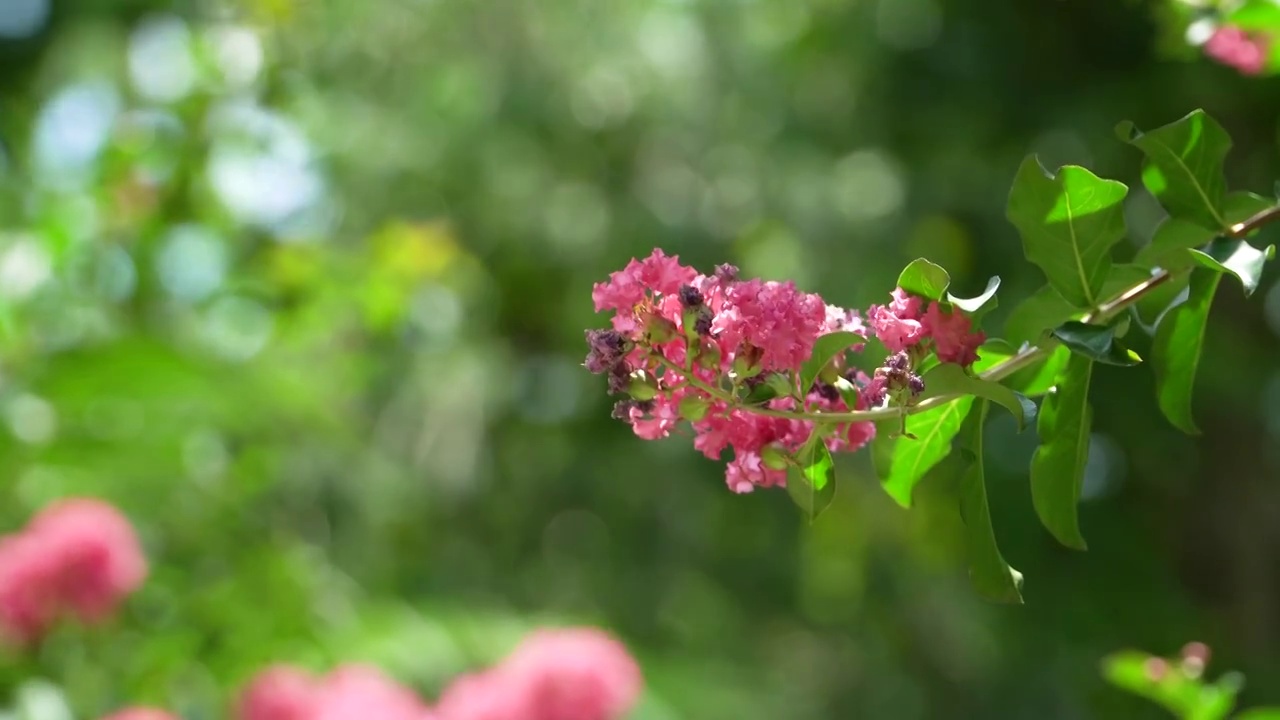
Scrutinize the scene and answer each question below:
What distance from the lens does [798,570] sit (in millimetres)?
3639

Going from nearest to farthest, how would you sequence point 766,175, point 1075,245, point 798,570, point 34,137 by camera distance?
1. point 1075,245
2. point 34,137
3. point 766,175
4. point 798,570

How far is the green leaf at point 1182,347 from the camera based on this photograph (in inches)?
21.8

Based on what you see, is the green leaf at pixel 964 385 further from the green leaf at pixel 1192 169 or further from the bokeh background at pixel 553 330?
the bokeh background at pixel 553 330

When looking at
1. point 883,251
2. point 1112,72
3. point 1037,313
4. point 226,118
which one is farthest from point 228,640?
point 1112,72

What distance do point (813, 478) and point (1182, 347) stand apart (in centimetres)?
18

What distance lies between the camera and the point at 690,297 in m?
0.50

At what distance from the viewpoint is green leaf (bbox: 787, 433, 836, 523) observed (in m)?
0.51

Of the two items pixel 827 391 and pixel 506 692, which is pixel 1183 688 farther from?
pixel 506 692

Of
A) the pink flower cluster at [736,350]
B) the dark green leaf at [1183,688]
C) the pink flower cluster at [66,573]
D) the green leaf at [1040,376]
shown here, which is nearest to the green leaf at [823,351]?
the pink flower cluster at [736,350]

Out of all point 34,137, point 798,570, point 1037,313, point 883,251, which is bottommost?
point 1037,313

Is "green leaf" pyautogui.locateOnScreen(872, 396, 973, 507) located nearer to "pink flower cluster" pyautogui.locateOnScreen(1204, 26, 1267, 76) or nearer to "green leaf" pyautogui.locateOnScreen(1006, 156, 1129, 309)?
"green leaf" pyautogui.locateOnScreen(1006, 156, 1129, 309)

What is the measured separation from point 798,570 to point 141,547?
2152 millimetres

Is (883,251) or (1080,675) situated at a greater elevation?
(883,251)

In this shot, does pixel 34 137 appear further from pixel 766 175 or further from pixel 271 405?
pixel 766 175
